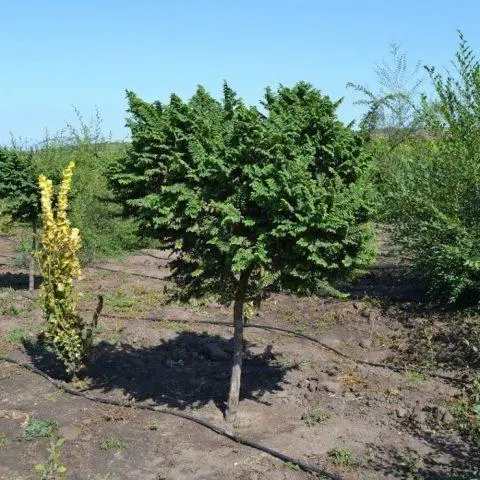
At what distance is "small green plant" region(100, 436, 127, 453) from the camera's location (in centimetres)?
550

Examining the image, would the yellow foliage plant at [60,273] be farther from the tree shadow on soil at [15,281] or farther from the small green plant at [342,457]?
the tree shadow on soil at [15,281]

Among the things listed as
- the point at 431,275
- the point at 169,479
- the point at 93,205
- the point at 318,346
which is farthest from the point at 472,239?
the point at 93,205

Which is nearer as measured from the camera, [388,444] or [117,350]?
[388,444]

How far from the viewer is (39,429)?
5.79 metres

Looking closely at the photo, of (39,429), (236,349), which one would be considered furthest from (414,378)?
(39,429)

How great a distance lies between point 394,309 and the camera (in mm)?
9461

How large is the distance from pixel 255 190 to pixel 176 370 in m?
3.34

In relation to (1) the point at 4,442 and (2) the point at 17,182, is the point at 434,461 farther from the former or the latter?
(2) the point at 17,182

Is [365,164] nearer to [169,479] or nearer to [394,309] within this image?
[169,479]

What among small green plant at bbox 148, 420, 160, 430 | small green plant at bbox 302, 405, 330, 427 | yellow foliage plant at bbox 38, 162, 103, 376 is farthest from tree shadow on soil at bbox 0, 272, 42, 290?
small green plant at bbox 302, 405, 330, 427

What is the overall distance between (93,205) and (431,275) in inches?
315

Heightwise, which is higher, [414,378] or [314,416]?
[414,378]

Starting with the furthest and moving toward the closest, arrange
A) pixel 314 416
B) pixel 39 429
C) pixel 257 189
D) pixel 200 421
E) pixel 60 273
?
pixel 60 273 → pixel 314 416 → pixel 200 421 → pixel 39 429 → pixel 257 189

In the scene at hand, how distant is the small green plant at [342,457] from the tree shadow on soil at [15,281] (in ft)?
24.9
